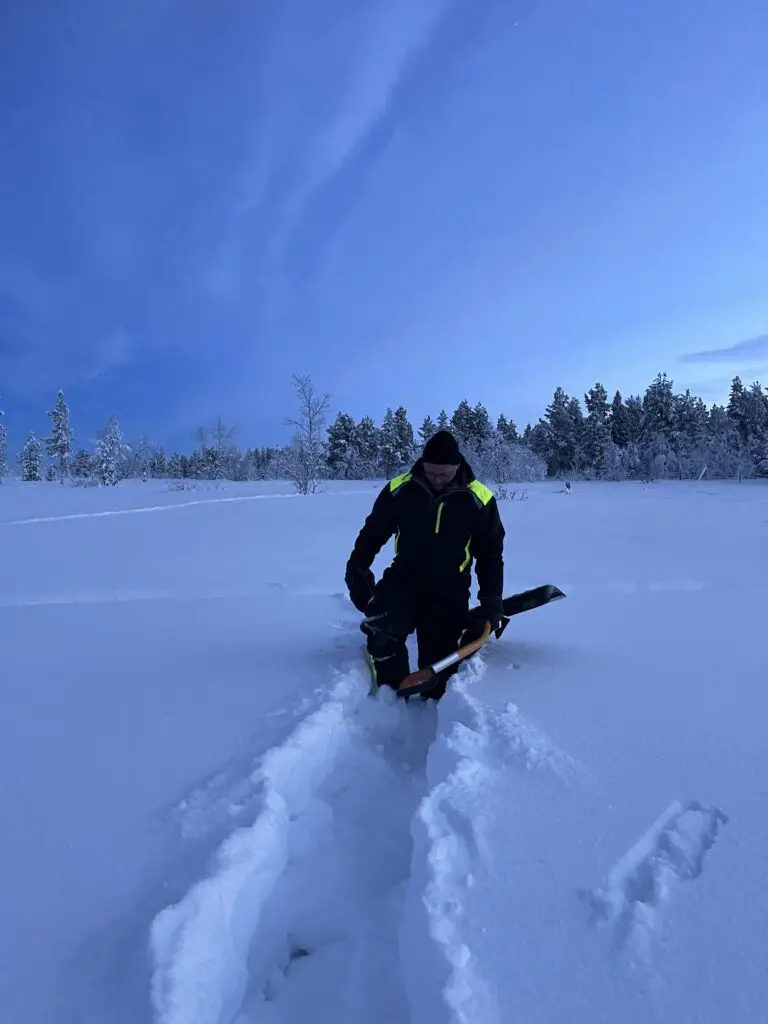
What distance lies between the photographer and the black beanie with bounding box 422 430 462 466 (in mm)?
3141

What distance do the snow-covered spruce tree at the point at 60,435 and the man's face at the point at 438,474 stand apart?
52.9 metres

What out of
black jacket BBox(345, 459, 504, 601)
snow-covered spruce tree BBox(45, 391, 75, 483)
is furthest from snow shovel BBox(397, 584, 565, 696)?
snow-covered spruce tree BBox(45, 391, 75, 483)

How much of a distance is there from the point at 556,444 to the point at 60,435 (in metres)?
43.3

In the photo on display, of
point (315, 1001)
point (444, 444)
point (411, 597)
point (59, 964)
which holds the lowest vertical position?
point (315, 1001)

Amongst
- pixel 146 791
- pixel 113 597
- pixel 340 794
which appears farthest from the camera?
pixel 113 597

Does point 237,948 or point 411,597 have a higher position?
point 411,597

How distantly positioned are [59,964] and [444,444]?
259 centimetres

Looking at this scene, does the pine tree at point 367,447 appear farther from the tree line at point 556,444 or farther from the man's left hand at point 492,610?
the man's left hand at point 492,610

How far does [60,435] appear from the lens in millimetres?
48844

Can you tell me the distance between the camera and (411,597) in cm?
338

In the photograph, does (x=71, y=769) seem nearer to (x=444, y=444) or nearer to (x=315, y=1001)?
(x=315, y=1001)

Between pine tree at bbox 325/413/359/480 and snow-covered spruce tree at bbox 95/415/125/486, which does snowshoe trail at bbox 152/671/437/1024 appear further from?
pine tree at bbox 325/413/359/480

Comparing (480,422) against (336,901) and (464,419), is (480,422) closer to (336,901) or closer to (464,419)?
(464,419)

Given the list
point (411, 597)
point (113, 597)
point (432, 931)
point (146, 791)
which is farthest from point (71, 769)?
point (113, 597)
